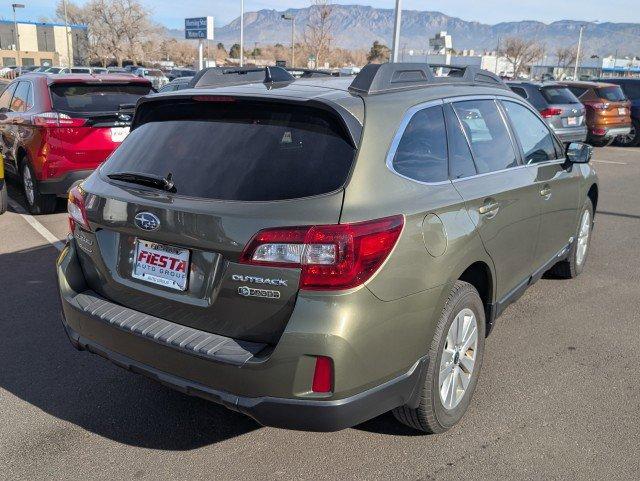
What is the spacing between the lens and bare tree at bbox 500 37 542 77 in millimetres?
67375

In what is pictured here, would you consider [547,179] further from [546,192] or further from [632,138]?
[632,138]

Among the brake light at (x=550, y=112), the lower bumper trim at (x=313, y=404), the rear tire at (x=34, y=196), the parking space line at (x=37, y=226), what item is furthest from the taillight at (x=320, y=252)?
the brake light at (x=550, y=112)

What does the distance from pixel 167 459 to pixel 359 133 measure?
1787mm

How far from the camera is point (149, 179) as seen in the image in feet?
9.84

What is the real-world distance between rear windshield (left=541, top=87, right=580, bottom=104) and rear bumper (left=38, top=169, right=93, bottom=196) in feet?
35.7

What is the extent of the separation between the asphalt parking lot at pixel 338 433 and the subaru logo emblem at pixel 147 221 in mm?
1125

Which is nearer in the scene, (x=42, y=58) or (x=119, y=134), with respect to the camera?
(x=119, y=134)

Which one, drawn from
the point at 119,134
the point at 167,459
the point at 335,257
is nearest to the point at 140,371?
the point at 167,459

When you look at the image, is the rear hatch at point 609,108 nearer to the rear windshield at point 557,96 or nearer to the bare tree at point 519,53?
the rear windshield at point 557,96

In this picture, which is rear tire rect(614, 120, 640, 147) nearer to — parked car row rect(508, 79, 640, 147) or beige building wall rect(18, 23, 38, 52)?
parked car row rect(508, 79, 640, 147)

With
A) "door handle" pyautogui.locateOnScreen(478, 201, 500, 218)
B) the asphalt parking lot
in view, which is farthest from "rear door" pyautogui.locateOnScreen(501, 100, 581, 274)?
"door handle" pyautogui.locateOnScreen(478, 201, 500, 218)

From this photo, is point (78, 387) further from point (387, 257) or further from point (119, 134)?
point (119, 134)

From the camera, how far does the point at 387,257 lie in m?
2.61

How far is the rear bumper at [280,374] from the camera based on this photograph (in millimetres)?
2500
